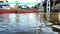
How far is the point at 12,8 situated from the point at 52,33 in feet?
61.3

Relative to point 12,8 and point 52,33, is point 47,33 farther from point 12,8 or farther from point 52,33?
point 12,8

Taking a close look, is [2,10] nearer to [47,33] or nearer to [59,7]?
[59,7]

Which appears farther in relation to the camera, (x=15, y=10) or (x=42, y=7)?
(x=42, y=7)

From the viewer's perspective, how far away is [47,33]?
6617mm

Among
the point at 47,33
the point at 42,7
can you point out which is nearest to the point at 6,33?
the point at 47,33

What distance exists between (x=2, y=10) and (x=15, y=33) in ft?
56.7

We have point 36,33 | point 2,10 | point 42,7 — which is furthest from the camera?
point 42,7

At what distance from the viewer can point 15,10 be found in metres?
23.9

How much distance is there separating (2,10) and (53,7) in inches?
288

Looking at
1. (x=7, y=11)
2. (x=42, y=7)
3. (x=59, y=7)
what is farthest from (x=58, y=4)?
(x=7, y=11)

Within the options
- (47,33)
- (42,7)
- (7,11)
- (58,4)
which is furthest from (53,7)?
(47,33)

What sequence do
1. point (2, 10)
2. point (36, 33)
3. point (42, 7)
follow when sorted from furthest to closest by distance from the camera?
1. point (42, 7)
2. point (2, 10)
3. point (36, 33)

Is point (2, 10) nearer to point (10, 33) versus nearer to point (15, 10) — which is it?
point (15, 10)

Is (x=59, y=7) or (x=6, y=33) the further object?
(x=59, y=7)
